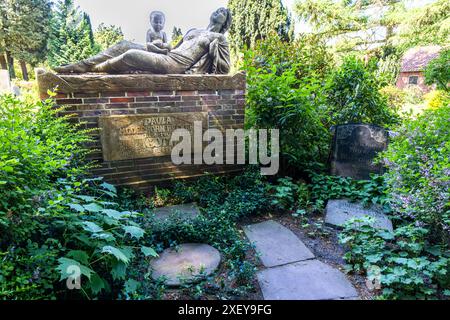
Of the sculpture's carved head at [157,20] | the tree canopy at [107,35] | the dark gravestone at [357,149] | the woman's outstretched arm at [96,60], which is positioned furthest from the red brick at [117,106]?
the tree canopy at [107,35]

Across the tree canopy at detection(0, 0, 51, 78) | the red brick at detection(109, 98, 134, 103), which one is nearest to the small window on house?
the red brick at detection(109, 98, 134, 103)

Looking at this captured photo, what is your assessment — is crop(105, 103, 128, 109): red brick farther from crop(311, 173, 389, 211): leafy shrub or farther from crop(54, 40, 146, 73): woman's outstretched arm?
crop(311, 173, 389, 211): leafy shrub

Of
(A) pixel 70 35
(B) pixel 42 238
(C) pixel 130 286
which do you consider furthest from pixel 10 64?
(C) pixel 130 286

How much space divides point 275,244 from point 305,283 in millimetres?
617

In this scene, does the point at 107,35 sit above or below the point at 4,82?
above

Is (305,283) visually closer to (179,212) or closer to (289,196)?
(289,196)

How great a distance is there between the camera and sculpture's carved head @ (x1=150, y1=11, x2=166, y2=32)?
13.2 ft

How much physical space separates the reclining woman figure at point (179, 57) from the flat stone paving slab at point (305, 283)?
2.86 m

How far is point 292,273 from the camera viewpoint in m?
2.32

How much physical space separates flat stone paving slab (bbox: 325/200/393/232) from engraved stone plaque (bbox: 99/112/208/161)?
82.4 inches

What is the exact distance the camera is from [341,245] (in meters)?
2.73
